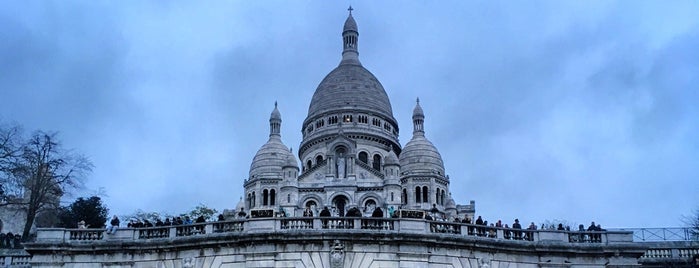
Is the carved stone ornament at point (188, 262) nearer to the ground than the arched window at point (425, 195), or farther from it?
nearer to the ground

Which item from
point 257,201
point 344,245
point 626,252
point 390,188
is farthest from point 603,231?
point 257,201

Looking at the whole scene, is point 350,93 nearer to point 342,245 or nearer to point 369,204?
point 369,204

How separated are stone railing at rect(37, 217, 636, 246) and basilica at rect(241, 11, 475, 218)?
48.8m

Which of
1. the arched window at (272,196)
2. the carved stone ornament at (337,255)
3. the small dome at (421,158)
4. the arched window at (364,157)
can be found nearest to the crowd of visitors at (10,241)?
the carved stone ornament at (337,255)

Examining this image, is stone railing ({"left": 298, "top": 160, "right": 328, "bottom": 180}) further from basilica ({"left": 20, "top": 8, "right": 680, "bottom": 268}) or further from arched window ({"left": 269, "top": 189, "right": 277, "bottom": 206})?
basilica ({"left": 20, "top": 8, "right": 680, "bottom": 268})

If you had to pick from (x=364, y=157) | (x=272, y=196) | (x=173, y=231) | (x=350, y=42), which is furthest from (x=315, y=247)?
(x=350, y=42)

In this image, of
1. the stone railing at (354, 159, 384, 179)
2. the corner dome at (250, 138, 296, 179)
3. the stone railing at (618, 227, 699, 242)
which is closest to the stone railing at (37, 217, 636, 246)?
the stone railing at (618, 227, 699, 242)

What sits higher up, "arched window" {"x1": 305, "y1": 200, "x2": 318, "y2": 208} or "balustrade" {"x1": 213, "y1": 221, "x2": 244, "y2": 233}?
"arched window" {"x1": 305, "y1": 200, "x2": 318, "y2": 208}

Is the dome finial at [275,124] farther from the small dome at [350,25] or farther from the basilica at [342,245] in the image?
the basilica at [342,245]

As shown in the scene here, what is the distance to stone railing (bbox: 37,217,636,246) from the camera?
1284 inches

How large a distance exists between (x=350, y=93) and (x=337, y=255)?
273 feet

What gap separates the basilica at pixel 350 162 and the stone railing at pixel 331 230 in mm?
48823

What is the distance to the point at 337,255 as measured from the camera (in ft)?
105

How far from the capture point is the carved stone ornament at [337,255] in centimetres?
3194
